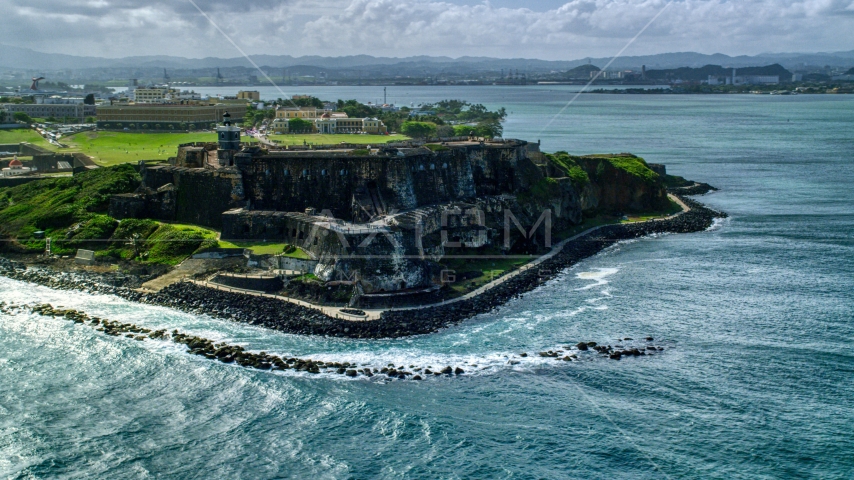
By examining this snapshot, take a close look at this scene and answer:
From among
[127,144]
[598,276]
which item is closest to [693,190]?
[598,276]

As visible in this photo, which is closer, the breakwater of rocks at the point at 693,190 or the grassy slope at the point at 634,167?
the grassy slope at the point at 634,167

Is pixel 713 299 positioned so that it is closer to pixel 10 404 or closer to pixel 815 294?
pixel 815 294

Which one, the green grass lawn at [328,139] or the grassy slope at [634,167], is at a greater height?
the green grass lawn at [328,139]

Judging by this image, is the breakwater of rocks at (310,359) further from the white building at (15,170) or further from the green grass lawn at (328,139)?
the white building at (15,170)

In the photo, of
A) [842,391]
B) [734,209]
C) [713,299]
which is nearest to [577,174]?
[734,209]

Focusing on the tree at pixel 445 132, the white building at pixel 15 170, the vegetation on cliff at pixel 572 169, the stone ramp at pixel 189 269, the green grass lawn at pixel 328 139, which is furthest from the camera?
the tree at pixel 445 132

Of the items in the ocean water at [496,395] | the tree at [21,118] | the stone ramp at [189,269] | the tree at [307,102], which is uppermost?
the tree at [307,102]

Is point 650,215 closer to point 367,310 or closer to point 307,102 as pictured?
point 367,310

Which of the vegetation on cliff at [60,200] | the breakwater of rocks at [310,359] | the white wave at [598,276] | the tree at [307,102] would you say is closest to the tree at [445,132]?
the tree at [307,102]
